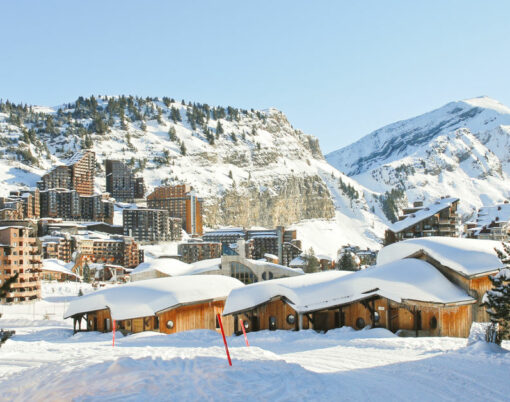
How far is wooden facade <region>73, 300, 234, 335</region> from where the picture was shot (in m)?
39.0

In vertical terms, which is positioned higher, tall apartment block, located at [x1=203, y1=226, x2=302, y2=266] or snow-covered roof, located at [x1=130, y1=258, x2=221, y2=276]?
tall apartment block, located at [x1=203, y1=226, x2=302, y2=266]

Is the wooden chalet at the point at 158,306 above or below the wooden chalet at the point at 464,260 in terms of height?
below

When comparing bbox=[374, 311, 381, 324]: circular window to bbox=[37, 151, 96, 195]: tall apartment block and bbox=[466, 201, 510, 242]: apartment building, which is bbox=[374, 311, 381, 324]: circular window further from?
bbox=[37, 151, 96, 195]: tall apartment block

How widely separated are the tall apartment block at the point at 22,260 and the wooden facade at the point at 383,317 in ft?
146

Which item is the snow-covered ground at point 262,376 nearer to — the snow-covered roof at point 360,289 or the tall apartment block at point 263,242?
the snow-covered roof at point 360,289

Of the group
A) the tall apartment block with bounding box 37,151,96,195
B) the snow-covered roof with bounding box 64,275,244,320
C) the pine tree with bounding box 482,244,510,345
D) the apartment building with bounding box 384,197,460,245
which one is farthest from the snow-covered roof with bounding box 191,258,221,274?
the tall apartment block with bounding box 37,151,96,195

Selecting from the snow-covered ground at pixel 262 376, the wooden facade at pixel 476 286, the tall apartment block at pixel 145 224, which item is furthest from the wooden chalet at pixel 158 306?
the tall apartment block at pixel 145 224

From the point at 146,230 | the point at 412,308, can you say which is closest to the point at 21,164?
the point at 146,230

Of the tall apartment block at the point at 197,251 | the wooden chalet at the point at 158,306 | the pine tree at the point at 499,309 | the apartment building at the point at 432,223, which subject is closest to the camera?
the pine tree at the point at 499,309

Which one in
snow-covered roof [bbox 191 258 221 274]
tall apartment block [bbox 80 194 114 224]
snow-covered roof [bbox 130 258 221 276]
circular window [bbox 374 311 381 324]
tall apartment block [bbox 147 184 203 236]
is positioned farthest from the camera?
tall apartment block [bbox 147 184 203 236]

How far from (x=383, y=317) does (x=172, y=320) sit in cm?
1494

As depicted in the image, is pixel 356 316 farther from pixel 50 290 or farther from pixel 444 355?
pixel 50 290

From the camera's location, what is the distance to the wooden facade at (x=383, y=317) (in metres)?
30.3

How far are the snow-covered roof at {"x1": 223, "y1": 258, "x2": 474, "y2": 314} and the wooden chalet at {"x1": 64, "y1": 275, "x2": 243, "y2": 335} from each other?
166 inches
